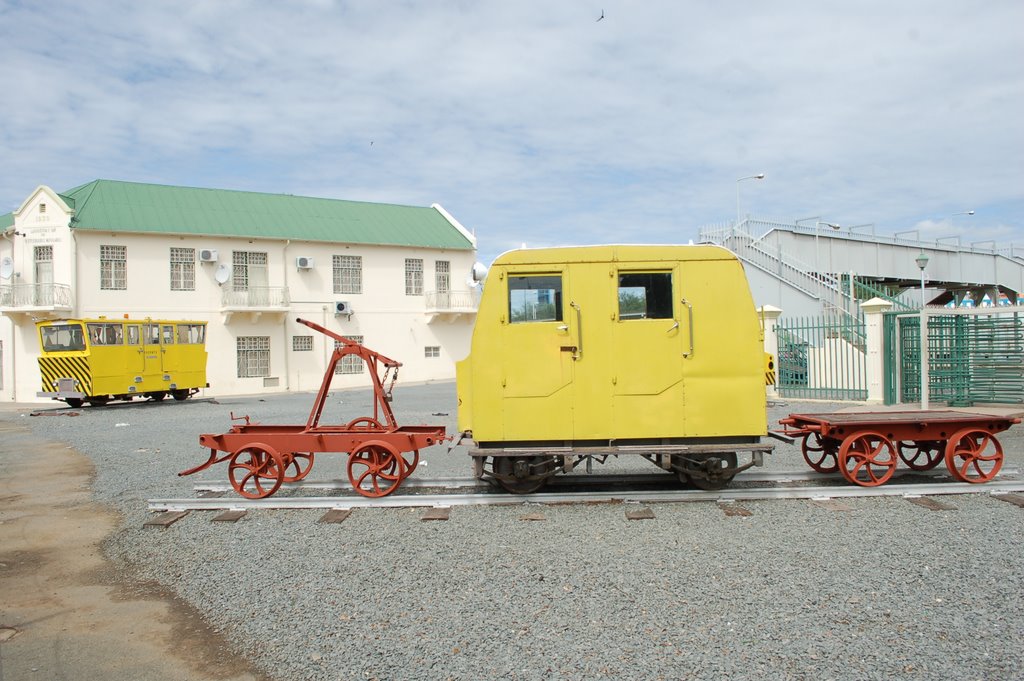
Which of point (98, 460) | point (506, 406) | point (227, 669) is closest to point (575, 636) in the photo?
point (227, 669)

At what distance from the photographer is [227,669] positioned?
427 centimetres

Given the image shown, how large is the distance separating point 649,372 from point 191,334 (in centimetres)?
2148

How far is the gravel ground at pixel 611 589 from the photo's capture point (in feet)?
13.8

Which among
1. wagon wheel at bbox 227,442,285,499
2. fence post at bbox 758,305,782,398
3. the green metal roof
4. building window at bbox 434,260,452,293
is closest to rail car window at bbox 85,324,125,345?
the green metal roof

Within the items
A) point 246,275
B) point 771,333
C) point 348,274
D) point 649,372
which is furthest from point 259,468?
point 348,274

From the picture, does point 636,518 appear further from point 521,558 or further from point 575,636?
point 575,636

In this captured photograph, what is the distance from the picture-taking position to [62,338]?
2247cm

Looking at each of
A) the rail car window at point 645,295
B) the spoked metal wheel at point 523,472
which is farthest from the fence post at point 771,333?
the spoked metal wheel at point 523,472

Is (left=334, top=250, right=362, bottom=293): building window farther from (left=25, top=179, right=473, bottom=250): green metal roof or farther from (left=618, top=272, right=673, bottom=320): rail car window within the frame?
(left=618, top=272, right=673, bottom=320): rail car window

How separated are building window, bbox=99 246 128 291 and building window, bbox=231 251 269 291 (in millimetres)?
4261

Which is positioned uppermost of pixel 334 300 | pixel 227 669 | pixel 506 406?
pixel 334 300

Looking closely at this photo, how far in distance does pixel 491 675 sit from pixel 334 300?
32.4 meters

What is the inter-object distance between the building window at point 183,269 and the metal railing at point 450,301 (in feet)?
35.9

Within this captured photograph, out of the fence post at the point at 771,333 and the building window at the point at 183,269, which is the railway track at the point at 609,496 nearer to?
the fence post at the point at 771,333
